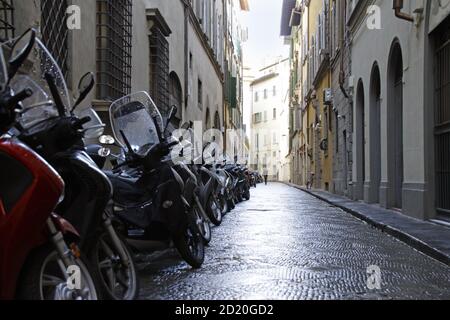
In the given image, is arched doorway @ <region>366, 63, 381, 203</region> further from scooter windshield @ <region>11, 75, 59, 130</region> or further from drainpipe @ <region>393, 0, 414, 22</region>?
scooter windshield @ <region>11, 75, 59, 130</region>

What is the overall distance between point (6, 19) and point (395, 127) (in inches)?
341

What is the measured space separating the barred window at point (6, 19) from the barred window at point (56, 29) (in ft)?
3.94

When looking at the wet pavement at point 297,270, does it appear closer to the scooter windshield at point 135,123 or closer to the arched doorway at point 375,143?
the scooter windshield at point 135,123

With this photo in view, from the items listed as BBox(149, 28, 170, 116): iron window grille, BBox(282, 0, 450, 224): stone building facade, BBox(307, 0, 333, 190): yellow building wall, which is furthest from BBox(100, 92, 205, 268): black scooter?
BBox(307, 0, 333, 190): yellow building wall

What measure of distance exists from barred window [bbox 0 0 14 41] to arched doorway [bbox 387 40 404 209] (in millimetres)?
8411

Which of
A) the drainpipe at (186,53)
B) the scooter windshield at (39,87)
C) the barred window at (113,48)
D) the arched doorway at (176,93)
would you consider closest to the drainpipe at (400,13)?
the barred window at (113,48)

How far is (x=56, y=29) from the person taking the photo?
26.8ft

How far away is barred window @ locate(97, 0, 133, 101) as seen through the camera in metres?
10.0

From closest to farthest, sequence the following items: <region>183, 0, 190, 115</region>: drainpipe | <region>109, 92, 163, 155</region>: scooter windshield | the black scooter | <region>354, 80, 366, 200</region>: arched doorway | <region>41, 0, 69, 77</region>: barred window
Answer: the black scooter, <region>109, 92, 163, 155</region>: scooter windshield, <region>41, 0, 69, 77</region>: barred window, <region>354, 80, 366, 200</region>: arched doorway, <region>183, 0, 190, 115</region>: drainpipe

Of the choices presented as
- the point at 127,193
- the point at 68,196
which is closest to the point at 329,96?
the point at 127,193

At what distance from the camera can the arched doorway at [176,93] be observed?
53.5 ft

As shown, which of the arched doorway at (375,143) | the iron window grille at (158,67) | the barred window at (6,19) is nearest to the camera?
the barred window at (6,19)
